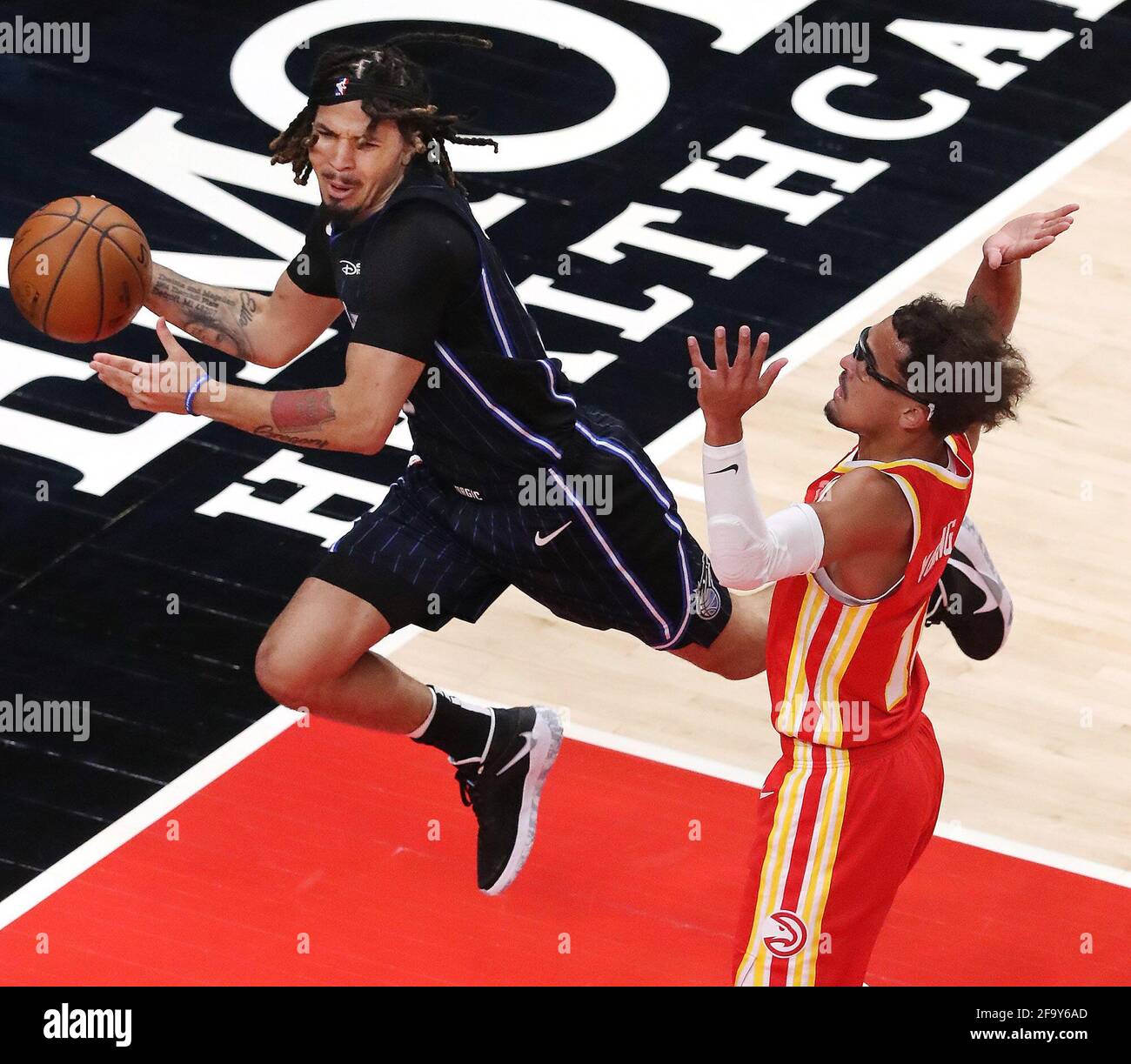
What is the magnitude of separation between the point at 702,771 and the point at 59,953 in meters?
2.02

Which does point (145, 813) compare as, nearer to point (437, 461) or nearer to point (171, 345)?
point (437, 461)

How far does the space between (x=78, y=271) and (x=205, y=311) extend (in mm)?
458

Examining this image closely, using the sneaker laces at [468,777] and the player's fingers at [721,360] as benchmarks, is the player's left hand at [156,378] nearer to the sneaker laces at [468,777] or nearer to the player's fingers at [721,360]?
the sneaker laces at [468,777]

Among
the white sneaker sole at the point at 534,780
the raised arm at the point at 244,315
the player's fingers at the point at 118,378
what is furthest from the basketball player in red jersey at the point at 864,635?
the raised arm at the point at 244,315

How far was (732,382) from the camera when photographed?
216 inches

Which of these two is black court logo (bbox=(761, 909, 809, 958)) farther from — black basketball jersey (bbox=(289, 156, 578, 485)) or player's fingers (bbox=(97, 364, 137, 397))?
player's fingers (bbox=(97, 364, 137, 397))

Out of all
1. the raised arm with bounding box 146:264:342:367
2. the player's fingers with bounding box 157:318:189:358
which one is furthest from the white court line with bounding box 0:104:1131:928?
the player's fingers with bounding box 157:318:189:358

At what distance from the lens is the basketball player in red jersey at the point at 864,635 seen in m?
5.72

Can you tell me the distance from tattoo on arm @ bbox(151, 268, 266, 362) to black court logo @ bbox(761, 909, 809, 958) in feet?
8.28

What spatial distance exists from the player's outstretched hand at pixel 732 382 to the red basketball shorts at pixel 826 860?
0.86 meters

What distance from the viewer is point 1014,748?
7.80 meters

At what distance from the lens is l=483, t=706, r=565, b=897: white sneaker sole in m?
7.07

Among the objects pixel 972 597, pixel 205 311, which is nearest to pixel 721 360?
pixel 972 597

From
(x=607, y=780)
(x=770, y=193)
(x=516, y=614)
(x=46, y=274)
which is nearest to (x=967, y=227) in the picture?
(x=770, y=193)
